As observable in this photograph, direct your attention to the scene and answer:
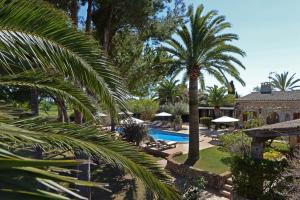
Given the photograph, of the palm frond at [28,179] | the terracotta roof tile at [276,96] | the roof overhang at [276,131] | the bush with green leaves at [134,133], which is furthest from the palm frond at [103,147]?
the terracotta roof tile at [276,96]

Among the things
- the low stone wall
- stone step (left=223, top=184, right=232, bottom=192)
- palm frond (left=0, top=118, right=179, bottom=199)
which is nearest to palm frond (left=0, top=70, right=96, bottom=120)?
palm frond (left=0, top=118, right=179, bottom=199)

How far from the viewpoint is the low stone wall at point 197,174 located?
51.2ft

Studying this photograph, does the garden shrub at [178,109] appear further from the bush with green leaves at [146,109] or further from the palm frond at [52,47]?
the palm frond at [52,47]

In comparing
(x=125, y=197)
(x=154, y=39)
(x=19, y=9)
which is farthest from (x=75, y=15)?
(x=19, y=9)

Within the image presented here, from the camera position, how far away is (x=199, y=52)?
20.3 metres

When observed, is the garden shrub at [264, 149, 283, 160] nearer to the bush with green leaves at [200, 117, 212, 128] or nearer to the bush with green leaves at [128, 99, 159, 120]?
the bush with green leaves at [200, 117, 212, 128]

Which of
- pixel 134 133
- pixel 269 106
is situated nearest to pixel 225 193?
pixel 134 133

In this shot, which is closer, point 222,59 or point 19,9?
point 19,9

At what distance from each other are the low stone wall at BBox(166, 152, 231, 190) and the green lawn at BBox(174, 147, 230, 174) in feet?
1.89

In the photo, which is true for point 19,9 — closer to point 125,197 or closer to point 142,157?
point 142,157

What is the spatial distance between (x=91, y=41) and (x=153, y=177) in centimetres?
203

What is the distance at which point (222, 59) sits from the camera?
66.9 ft

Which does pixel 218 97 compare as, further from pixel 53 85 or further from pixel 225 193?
pixel 53 85

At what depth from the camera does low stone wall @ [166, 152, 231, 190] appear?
51.2 ft
